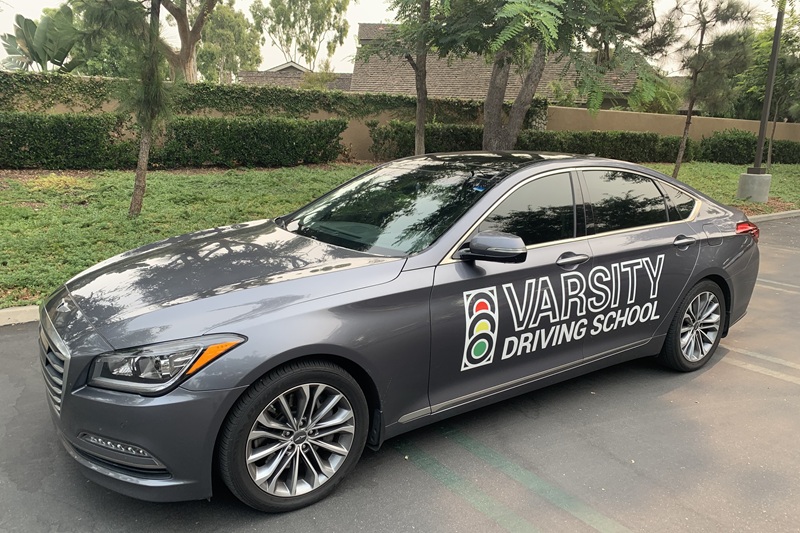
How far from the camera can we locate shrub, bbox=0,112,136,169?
1073 centimetres

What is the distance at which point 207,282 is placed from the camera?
2777mm

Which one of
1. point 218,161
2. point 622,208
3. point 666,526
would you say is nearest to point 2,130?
point 218,161

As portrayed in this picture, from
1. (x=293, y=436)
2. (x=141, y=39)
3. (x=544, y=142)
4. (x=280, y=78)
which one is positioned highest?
(x=280, y=78)

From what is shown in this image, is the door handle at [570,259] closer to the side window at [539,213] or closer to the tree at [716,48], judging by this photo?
the side window at [539,213]

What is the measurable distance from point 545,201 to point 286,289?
1.76 meters

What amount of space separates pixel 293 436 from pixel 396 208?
1.54 m

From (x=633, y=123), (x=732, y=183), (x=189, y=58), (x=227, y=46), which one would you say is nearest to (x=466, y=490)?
(x=732, y=183)

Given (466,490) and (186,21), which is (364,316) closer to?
(466,490)

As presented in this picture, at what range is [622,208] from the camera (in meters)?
3.95

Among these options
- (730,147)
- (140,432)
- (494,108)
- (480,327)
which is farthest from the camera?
(730,147)

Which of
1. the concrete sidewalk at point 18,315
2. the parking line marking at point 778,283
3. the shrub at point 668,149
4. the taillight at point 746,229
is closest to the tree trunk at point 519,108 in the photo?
the parking line marking at point 778,283

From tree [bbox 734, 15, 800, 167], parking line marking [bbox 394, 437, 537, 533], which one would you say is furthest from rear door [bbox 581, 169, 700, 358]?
tree [bbox 734, 15, 800, 167]

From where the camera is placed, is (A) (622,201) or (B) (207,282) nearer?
(B) (207,282)

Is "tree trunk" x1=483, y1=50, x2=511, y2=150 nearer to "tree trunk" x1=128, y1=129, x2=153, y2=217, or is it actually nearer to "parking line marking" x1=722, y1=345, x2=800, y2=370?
"tree trunk" x1=128, y1=129, x2=153, y2=217
